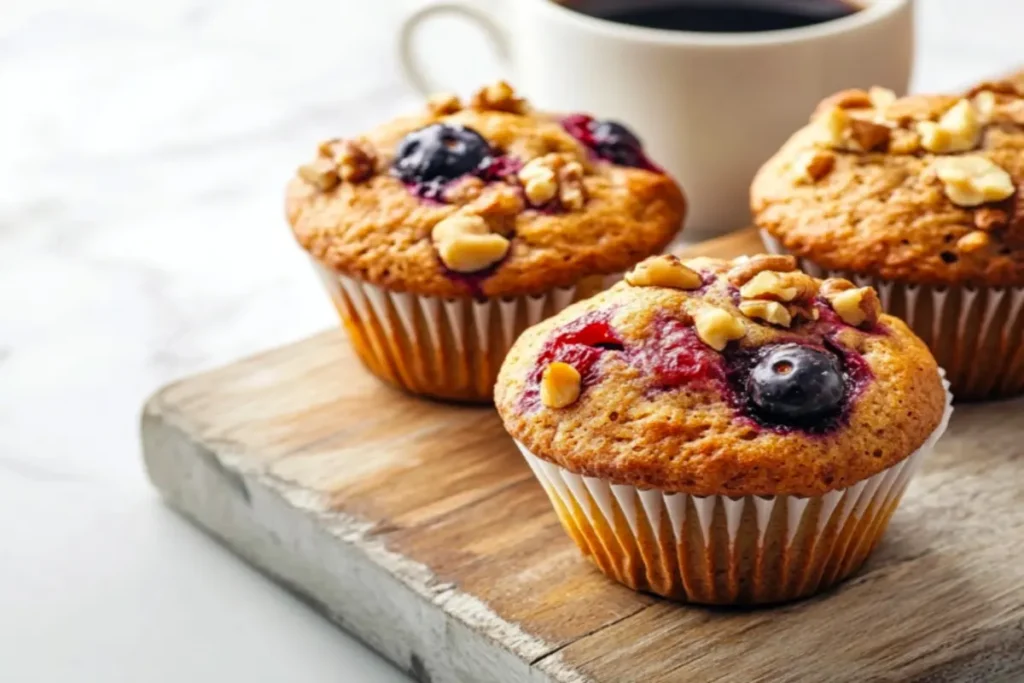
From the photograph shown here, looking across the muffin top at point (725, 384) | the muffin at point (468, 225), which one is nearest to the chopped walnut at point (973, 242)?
the muffin top at point (725, 384)

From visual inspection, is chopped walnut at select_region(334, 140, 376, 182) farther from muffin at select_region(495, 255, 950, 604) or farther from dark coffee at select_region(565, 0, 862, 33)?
dark coffee at select_region(565, 0, 862, 33)

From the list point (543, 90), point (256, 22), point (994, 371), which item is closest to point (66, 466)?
point (543, 90)

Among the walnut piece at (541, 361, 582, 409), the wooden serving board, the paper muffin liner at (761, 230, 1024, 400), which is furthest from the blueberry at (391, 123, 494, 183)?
the walnut piece at (541, 361, 582, 409)

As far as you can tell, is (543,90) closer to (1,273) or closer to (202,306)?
(202,306)

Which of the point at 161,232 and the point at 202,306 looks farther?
the point at 161,232

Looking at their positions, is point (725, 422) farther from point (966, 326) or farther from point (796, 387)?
point (966, 326)

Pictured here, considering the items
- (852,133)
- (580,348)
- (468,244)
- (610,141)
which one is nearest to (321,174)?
(468,244)

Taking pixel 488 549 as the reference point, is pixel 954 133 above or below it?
above
